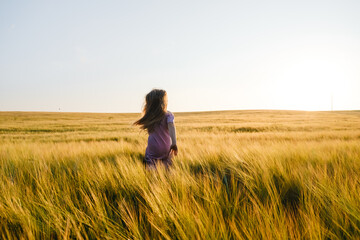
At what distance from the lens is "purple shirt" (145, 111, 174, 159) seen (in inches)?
119

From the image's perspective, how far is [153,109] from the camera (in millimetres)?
3109

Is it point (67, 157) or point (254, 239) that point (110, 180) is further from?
point (67, 157)

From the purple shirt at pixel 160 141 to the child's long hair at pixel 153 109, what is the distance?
0.07 m

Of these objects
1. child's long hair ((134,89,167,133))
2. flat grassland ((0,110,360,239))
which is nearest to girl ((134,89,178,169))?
child's long hair ((134,89,167,133))

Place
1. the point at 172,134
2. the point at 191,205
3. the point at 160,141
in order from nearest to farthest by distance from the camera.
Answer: the point at 191,205, the point at 172,134, the point at 160,141

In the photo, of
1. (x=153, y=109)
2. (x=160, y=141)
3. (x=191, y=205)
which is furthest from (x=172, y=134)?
(x=191, y=205)

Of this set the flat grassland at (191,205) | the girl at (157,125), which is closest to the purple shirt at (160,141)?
the girl at (157,125)

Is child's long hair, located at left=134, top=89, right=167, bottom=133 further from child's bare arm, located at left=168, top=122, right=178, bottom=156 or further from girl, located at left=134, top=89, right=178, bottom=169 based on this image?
child's bare arm, located at left=168, top=122, right=178, bottom=156

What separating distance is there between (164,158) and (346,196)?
2289 mm

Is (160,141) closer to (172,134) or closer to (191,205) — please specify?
(172,134)

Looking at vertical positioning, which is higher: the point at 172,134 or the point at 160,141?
the point at 172,134

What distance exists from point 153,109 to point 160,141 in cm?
51

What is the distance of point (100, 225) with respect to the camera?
1.07 m

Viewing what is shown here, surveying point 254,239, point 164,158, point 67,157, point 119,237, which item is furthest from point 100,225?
point 67,157
